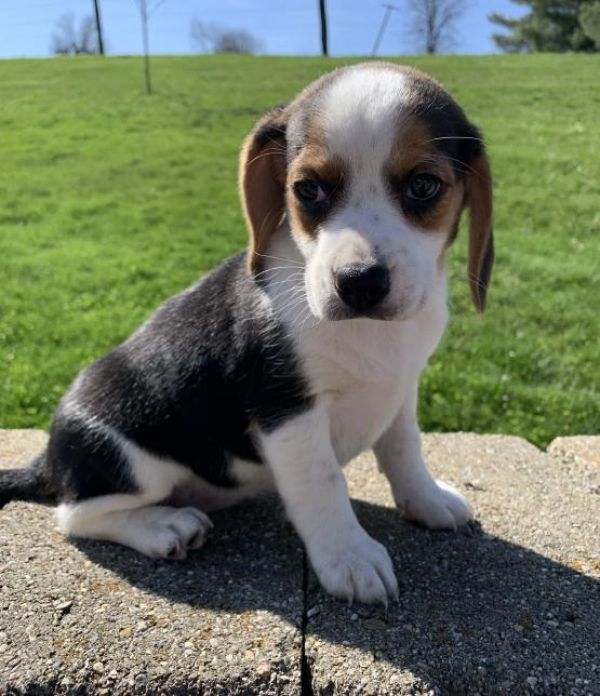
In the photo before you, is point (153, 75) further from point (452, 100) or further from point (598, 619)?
point (598, 619)

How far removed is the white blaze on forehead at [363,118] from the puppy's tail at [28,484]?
7.22 feet

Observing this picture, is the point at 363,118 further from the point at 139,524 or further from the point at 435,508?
the point at 139,524

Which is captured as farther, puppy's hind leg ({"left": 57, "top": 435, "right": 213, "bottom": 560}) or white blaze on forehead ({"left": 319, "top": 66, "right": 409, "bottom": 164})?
puppy's hind leg ({"left": 57, "top": 435, "right": 213, "bottom": 560})

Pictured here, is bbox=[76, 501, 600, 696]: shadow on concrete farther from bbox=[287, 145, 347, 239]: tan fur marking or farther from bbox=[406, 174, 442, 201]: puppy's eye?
bbox=[406, 174, 442, 201]: puppy's eye

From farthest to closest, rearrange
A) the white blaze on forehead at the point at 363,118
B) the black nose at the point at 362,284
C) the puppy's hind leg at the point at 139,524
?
the puppy's hind leg at the point at 139,524 < the white blaze on forehead at the point at 363,118 < the black nose at the point at 362,284

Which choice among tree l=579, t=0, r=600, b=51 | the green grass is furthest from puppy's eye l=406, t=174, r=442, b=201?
tree l=579, t=0, r=600, b=51

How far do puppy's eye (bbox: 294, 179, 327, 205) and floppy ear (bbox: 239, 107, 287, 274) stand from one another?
0.26 m

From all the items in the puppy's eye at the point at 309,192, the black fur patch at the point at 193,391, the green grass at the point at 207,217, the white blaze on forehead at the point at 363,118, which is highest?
the white blaze on forehead at the point at 363,118

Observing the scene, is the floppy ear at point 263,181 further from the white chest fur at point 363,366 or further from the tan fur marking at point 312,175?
the white chest fur at point 363,366

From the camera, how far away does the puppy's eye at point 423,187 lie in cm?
292

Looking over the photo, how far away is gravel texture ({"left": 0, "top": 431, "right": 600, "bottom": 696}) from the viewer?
9.39 feet

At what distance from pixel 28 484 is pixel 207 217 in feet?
28.2

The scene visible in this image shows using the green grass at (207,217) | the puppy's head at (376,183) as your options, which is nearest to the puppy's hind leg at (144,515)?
the puppy's head at (376,183)

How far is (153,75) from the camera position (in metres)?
15.9
